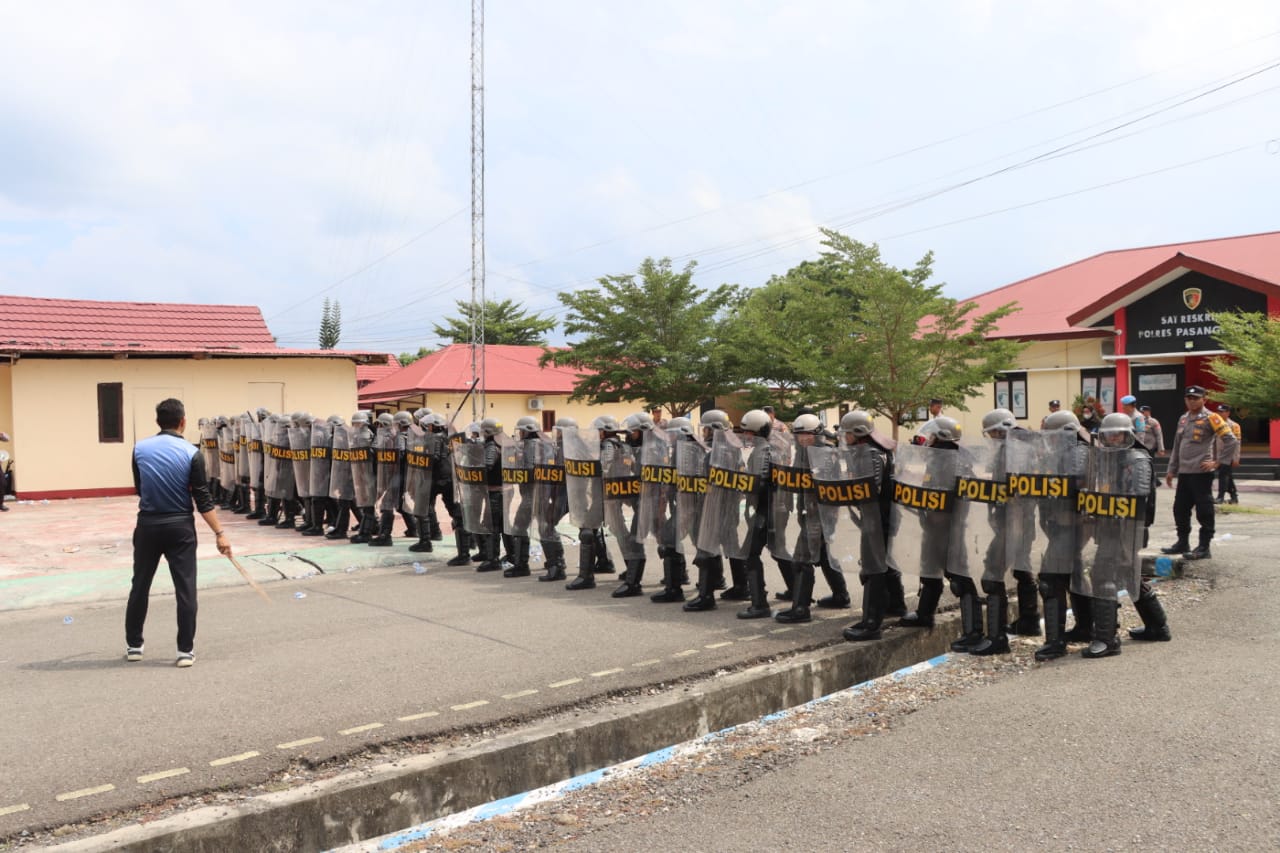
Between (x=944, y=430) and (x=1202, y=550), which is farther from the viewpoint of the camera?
(x=1202, y=550)

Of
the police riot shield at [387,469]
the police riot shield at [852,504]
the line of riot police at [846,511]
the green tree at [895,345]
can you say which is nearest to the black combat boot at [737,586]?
the line of riot police at [846,511]

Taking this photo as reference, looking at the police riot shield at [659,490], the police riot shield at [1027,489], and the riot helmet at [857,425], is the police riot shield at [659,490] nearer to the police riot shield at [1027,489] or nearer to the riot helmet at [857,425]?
the riot helmet at [857,425]

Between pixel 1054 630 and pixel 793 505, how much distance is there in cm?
211

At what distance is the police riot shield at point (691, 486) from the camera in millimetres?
8461

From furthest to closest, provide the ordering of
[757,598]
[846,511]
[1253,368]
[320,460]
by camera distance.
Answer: [1253,368] → [320,460] → [757,598] → [846,511]

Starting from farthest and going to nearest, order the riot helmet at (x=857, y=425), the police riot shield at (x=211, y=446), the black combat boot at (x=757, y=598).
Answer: the police riot shield at (x=211, y=446) → the black combat boot at (x=757, y=598) → the riot helmet at (x=857, y=425)

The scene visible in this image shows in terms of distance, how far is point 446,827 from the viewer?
4324 millimetres

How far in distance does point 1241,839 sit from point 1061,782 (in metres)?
0.74

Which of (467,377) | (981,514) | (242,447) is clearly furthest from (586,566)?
(467,377)

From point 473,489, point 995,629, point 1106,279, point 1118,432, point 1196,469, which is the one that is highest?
point 1106,279

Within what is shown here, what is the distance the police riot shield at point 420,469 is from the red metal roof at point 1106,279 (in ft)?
63.7

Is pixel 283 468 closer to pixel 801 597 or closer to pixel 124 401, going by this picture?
pixel 124 401

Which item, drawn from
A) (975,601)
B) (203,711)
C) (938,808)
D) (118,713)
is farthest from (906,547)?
(118,713)

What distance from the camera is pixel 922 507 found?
23.2ft
